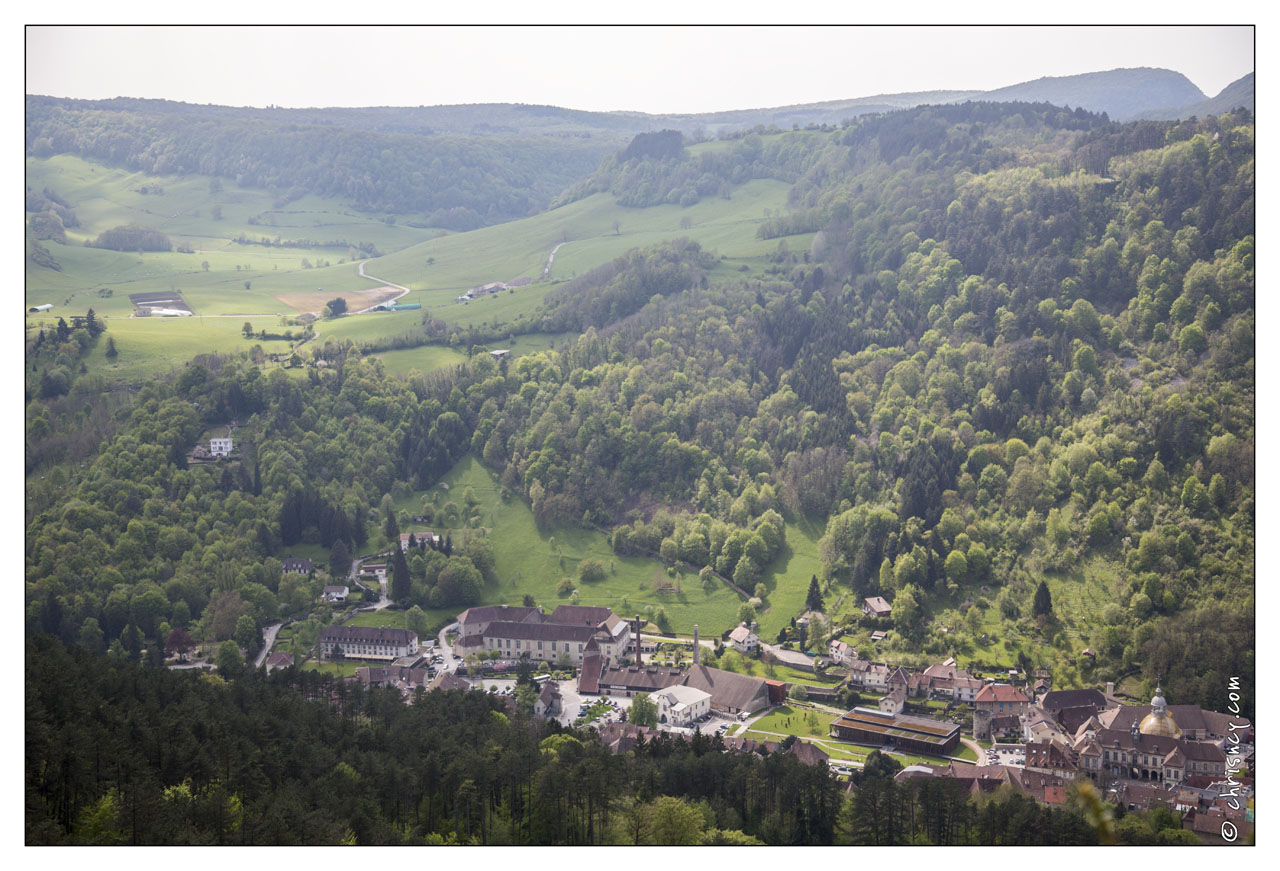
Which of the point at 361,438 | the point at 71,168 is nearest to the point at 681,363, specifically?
the point at 361,438

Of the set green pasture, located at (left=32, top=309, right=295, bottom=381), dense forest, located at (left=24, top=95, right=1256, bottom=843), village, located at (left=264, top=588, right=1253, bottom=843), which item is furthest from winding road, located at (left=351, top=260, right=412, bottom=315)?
village, located at (left=264, top=588, right=1253, bottom=843)

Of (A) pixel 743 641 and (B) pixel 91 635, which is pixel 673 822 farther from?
(B) pixel 91 635

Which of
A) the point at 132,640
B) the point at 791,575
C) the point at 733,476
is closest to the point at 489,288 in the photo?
the point at 733,476

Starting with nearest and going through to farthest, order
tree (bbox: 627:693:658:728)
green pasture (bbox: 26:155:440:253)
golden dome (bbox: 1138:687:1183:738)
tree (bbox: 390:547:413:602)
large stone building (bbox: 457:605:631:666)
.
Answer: golden dome (bbox: 1138:687:1183:738) < tree (bbox: 627:693:658:728) < large stone building (bbox: 457:605:631:666) < tree (bbox: 390:547:413:602) < green pasture (bbox: 26:155:440:253)

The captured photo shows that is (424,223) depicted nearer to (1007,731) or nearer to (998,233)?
(998,233)

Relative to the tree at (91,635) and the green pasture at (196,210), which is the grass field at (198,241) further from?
the tree at (91,635)

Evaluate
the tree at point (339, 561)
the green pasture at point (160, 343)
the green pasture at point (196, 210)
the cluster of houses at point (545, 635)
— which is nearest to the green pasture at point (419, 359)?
the green pasture at point (160, 343)

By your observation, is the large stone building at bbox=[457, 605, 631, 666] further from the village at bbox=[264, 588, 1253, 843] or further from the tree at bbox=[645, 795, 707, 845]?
the tree at bbox=[645, 795, 707, 845]
